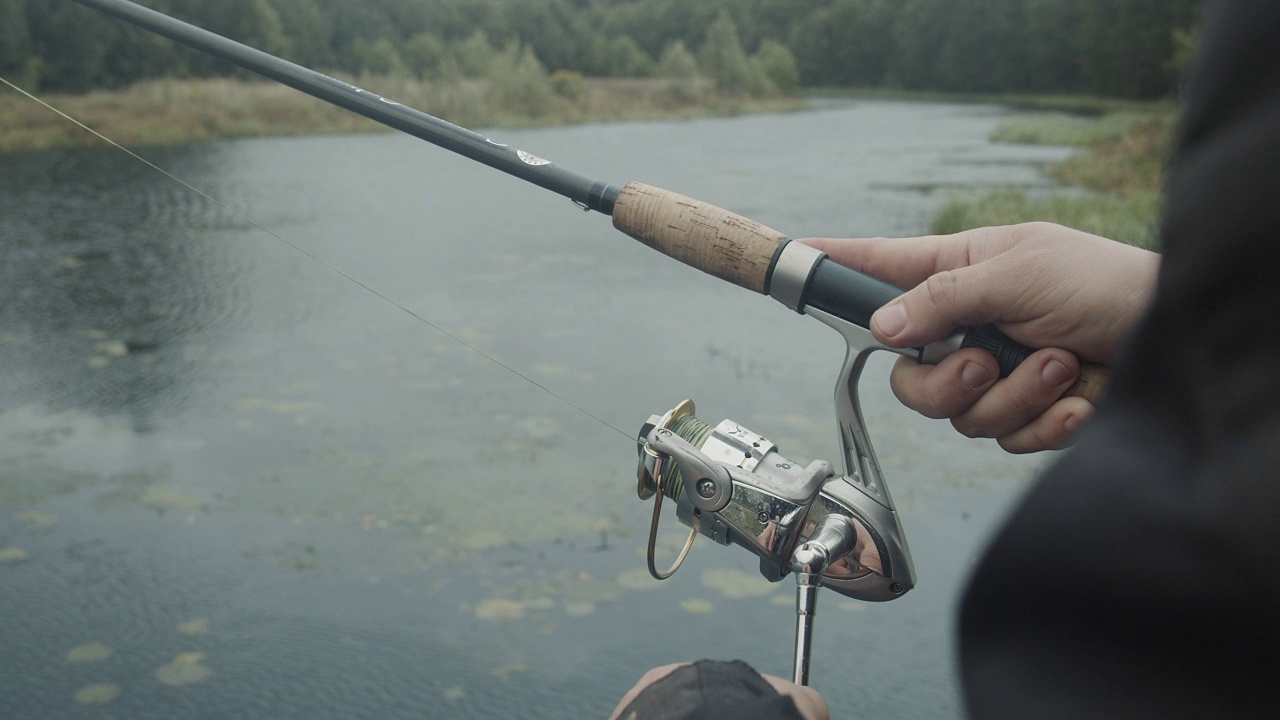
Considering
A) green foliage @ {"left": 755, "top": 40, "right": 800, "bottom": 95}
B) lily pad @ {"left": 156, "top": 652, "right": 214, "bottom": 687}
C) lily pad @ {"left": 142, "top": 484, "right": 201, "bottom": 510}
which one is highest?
green foliage @ {"left": 755, "top": 40, "right": 800, "bottom": 95}

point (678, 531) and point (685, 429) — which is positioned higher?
point (685, 429)

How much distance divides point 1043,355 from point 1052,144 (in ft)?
11.5

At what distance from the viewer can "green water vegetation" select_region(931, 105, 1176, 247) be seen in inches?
115

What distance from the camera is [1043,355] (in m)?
0.81

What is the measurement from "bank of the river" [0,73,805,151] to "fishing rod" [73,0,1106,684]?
64.7 inches

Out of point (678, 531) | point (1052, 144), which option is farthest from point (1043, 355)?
point (1052, 144)

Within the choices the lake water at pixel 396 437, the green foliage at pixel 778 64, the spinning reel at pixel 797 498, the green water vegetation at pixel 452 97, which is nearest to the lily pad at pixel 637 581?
the lake water at pixel 396 437

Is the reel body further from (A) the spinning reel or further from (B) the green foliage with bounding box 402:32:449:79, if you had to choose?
(B) the green foliage with bounding box 402:32:449:79

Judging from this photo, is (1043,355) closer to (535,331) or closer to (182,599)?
(182,599)

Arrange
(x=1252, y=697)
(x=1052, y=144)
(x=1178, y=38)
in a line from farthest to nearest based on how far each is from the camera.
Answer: (x=1052, y=144) < (x=1178, y=38) < (x=1252, y=697)

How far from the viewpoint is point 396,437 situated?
6.82ft

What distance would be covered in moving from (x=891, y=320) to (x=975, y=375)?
0.11 m

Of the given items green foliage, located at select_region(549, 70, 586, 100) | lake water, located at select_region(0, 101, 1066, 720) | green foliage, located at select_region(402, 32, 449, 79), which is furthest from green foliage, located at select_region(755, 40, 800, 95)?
green foliage, located at select_region(402, 32, 449, 79)

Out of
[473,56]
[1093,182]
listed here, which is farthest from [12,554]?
[1093,182]
